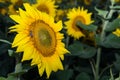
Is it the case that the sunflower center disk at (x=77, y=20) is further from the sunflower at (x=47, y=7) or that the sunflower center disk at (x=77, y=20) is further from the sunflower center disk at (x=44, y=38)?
the sunflower center disk at (x=44, y=38)

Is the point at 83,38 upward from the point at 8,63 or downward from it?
downward

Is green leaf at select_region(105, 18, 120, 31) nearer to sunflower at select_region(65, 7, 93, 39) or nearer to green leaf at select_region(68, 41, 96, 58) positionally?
green leaf at select_region(68, 41, 96, 58)

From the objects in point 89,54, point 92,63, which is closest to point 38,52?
point 89,54

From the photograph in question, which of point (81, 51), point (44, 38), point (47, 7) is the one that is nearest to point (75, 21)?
point (47, 7)

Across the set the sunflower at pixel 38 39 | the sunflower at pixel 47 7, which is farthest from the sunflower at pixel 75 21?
the sunflower at pixel 38 39

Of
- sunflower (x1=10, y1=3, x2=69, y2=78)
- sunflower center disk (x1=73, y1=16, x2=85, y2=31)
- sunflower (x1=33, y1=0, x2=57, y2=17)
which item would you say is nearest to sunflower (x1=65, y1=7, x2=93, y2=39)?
sunflower center disk (x1=73, y1=16, x2=85, y2=31)

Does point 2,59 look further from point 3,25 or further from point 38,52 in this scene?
point 38,52

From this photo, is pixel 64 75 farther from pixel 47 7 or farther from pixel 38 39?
pixel 47 7
